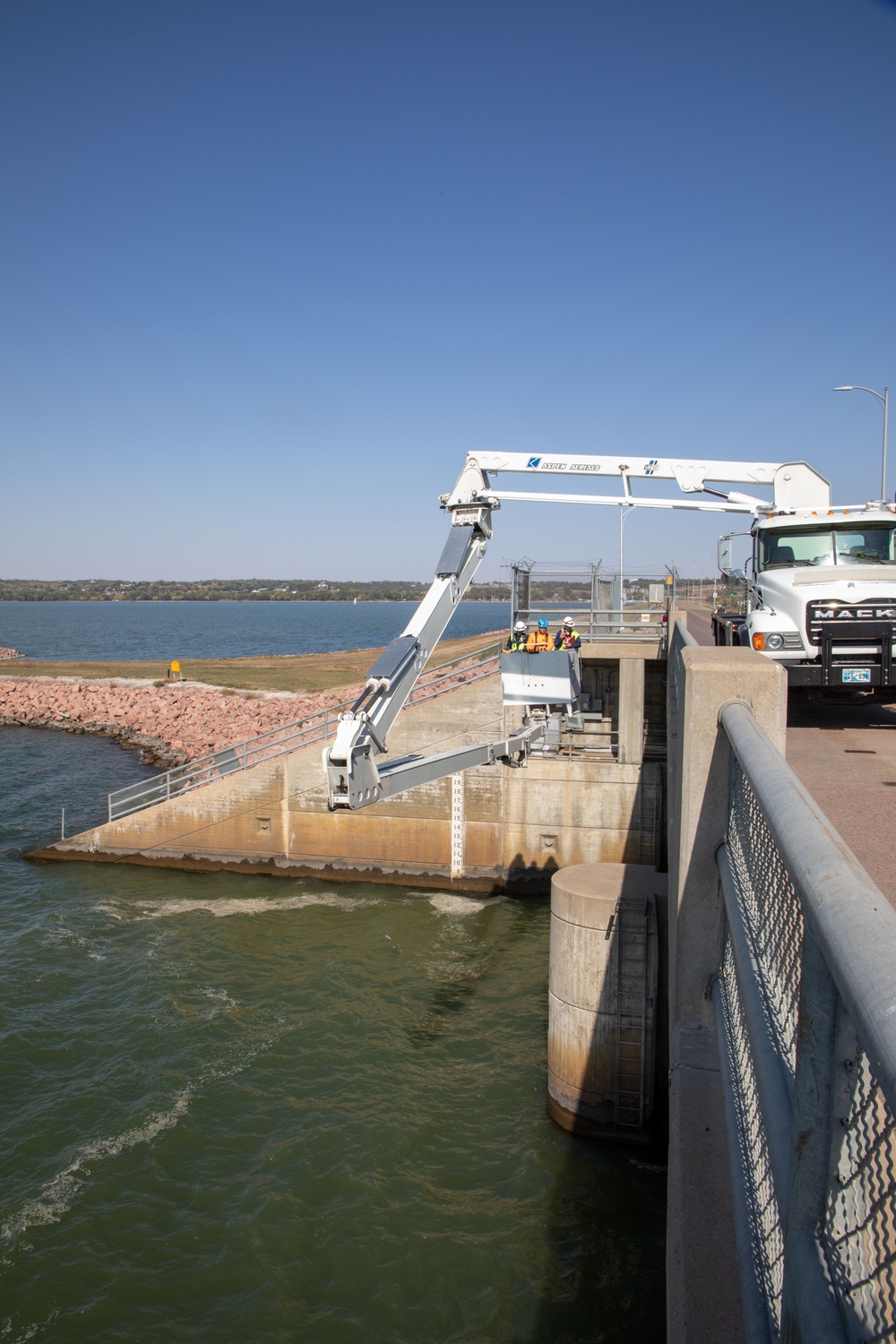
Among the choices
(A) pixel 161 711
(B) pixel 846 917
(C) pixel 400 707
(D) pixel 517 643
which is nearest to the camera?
(B) pixel 846 917

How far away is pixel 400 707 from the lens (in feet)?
40.7

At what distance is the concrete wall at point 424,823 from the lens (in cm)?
1847

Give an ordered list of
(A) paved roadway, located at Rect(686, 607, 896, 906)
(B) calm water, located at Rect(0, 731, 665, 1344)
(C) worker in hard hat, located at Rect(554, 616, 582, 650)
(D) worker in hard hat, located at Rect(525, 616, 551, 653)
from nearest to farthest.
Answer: (A) paved roadway, located at Rect(686, 607, 896, 906), (B) calm water, located at Rect(0, 731, 665, 1344), (D) worker in hard hat, located at Rect(525, 616, 551, 653), (C) worker in hard hat, located at Rect(554, 616, 582, 650)

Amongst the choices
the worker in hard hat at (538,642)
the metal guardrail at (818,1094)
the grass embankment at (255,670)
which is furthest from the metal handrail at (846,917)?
the grass embankment at (255,670)

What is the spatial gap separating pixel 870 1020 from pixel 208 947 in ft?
52.3

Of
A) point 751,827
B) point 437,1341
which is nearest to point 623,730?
point 437,1341

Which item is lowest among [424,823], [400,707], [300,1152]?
[300,1152]

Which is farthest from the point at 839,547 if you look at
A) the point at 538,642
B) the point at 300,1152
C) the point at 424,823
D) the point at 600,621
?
the point at 300,1152

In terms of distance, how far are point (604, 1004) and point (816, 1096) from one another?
8.40 metres

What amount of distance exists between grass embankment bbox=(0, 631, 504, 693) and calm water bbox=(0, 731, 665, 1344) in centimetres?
2422

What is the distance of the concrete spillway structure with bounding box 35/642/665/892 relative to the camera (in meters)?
18.5

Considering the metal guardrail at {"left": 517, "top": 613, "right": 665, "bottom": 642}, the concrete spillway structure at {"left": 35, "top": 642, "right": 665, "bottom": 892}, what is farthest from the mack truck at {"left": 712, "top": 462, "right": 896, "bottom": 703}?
the concrete spillway structure at {"left": 35, "top": 642, "right": 665, "bottom": 892}

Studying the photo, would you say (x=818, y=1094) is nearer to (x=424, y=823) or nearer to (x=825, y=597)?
(x=825, y=597)

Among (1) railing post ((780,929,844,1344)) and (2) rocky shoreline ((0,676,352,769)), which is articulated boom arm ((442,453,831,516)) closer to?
(1) railing post ((780,929,844,1344))
